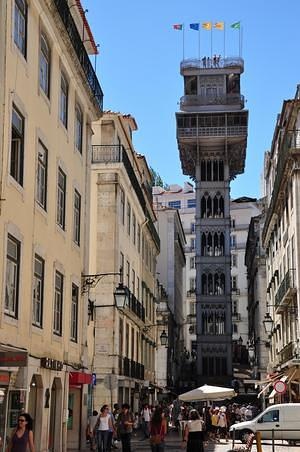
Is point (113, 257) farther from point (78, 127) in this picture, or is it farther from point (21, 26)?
point (21, 26)

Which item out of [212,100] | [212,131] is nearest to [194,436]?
[212,131]

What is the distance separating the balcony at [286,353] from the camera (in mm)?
39444

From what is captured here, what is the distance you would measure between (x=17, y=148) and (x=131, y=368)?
22.1m

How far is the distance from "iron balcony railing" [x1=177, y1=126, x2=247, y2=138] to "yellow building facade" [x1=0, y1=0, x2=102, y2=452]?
60622 mm

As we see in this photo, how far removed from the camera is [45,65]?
1870 centimetres

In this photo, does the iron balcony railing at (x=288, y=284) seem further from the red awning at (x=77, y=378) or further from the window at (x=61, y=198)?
the window at (x=61, y=198)

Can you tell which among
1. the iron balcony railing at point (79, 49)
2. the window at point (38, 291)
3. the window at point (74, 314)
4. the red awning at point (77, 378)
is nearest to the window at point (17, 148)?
the window at point (38, 291)

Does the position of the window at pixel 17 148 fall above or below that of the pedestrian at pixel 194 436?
above

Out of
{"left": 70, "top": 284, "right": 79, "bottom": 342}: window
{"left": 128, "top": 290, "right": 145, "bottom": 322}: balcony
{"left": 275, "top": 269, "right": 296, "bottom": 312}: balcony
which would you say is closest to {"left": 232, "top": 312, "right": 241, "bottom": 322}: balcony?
{"left": 275, "top": 269, "right": 296, "bottom": 312}: balcony

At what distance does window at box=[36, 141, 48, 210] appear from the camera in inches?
697

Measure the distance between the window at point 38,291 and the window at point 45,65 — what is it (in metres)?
4.19

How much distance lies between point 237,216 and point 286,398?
6272 cm

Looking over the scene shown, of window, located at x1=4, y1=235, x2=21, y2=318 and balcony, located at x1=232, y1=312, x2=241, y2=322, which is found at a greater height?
balcony, located at x1=232, y1=312, x2=241, y2=322

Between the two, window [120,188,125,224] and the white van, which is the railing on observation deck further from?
the white van
